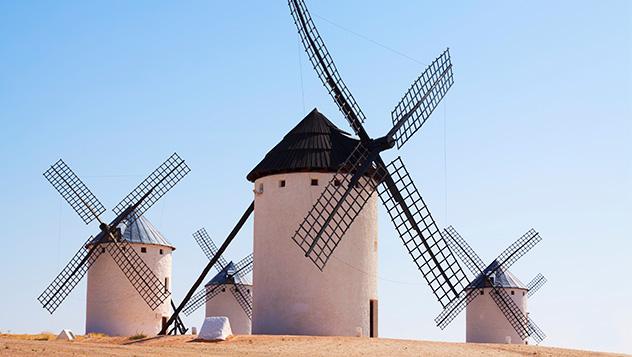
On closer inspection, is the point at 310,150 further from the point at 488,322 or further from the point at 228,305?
the point at 228,305

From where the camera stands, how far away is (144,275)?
3759cm

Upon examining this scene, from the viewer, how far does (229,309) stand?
46094 millimetres

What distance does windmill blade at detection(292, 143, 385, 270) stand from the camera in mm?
25547

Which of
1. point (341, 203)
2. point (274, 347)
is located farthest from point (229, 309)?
point (274, 347)

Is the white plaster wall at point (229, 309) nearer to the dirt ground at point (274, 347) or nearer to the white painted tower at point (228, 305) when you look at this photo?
the white painted tower at point (228, 305)

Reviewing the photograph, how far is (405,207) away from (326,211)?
8.28ft

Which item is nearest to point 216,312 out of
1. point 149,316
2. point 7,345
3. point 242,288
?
point 242,288

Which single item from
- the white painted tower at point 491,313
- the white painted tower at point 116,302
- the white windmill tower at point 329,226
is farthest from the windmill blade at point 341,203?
the white painted tower at point 491,313

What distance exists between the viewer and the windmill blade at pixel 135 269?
3628 centimetres

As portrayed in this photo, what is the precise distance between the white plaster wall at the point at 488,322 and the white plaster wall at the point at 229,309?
11.4m

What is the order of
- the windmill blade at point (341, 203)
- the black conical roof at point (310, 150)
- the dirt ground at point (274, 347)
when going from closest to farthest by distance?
the dirt ground at point (274, 347) → the windmill blade at point (341, 203) → the black conical roof at point (310, 150)

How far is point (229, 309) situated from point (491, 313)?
1329 cm

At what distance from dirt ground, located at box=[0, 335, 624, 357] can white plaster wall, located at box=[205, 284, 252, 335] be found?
782 inches

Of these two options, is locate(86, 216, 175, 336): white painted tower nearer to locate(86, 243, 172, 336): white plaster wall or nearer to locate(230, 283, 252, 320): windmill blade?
locate(86, 243, 172, 336): white plaster wall
